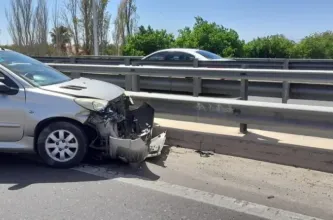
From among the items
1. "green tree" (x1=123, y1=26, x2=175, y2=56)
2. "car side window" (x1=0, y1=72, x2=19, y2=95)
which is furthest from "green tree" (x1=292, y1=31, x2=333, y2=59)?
"car side window" (x1=0, y1=72, x2=19, y2=95)

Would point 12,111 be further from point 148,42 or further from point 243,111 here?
point 148,42

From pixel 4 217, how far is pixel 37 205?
13.7 inches

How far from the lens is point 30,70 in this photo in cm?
559

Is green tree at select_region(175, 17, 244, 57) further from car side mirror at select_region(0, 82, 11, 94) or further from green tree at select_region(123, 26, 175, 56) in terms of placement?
car side mirror at select_region(0, 82, 11, 94)

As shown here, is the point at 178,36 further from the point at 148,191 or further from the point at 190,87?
the point at 148,191

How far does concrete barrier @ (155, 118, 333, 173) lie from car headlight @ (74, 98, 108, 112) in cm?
137

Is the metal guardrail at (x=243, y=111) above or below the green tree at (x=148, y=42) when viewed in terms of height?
below

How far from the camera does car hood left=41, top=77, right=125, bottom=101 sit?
16.9 feet

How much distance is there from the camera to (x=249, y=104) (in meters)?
5.41

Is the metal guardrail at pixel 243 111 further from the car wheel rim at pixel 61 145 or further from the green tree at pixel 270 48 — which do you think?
the green tree at pixel 270 48

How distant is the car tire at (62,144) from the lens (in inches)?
198

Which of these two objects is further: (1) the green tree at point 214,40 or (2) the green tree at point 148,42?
(2) the green tree at point 148,42

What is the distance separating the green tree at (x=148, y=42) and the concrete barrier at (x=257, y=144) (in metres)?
20.2

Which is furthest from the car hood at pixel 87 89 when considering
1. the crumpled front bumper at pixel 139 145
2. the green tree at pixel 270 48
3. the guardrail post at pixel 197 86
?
the green tree at pixel 270 48
